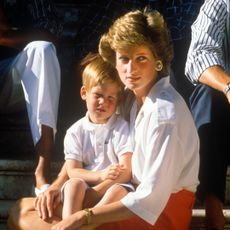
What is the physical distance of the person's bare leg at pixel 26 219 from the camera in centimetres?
313

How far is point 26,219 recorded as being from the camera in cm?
321

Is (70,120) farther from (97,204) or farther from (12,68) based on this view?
(97,204)

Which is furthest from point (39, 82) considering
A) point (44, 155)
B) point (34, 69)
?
point (44, 155)

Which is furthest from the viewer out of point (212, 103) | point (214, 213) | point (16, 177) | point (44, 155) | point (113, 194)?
point (16, 177)

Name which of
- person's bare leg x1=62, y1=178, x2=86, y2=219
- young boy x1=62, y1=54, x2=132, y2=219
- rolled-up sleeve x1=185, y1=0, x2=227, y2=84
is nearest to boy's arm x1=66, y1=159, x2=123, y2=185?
young boy x1=62, y1=54, x2=132, y2=219

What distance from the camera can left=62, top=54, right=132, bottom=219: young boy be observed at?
3.23 m

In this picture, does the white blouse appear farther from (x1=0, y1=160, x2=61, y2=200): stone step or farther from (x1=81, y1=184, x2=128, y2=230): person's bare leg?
A: (x1=0, y1=160, x2=61, y2=200): stone step

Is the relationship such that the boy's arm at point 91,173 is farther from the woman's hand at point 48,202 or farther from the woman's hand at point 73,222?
the woman's hand at point 73,222

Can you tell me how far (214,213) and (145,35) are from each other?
83 centimetres

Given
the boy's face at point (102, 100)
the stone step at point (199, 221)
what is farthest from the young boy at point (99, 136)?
the stone step at point (199, 221)

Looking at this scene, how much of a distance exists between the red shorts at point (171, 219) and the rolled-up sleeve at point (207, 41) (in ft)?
1.99

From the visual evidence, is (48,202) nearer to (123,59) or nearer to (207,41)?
(123,59)

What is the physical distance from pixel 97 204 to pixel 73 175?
10.3 inches

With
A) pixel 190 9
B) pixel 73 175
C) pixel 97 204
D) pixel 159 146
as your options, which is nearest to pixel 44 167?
pixel 73 175
